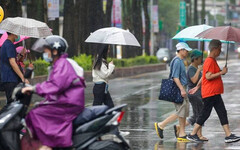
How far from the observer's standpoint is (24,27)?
1193cm

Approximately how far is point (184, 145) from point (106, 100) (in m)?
1.69

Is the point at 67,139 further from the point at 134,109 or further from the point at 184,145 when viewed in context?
the point at 134,109

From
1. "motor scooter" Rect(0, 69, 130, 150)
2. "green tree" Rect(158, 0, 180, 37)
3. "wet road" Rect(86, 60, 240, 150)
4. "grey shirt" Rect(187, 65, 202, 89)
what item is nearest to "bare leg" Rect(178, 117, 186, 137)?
"wet road" Rect(86, 60, 240, 150)

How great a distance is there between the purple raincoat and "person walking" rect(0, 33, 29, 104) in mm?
3820

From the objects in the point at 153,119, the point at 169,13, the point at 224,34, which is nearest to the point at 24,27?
the point at 224,34

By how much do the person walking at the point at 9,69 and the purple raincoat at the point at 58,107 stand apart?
3820 mm

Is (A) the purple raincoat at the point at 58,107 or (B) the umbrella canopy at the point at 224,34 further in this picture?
(B) the umbrella canopy at the point at 224,34

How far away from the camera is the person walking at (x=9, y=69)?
11023 millimetres

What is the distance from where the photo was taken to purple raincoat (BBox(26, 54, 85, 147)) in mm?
7184

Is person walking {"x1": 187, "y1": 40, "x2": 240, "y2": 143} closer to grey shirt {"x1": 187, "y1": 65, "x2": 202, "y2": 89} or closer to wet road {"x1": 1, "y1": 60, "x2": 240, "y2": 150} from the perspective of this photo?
wet road {"x1": 1, "y1": 60, "x2": 240, "y2": 150}

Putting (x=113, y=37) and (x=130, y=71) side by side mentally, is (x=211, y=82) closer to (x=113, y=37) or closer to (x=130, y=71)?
(x=113, y=37)

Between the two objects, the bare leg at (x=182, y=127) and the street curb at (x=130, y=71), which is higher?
the bare leg at (x=182, y=127)

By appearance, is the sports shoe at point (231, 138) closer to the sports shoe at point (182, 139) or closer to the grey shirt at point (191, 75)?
the sports shoe at point (182, 139)

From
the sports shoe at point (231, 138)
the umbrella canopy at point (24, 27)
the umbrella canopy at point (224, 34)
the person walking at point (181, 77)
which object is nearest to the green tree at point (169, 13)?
the umbrella canopy at point (24, 27)
